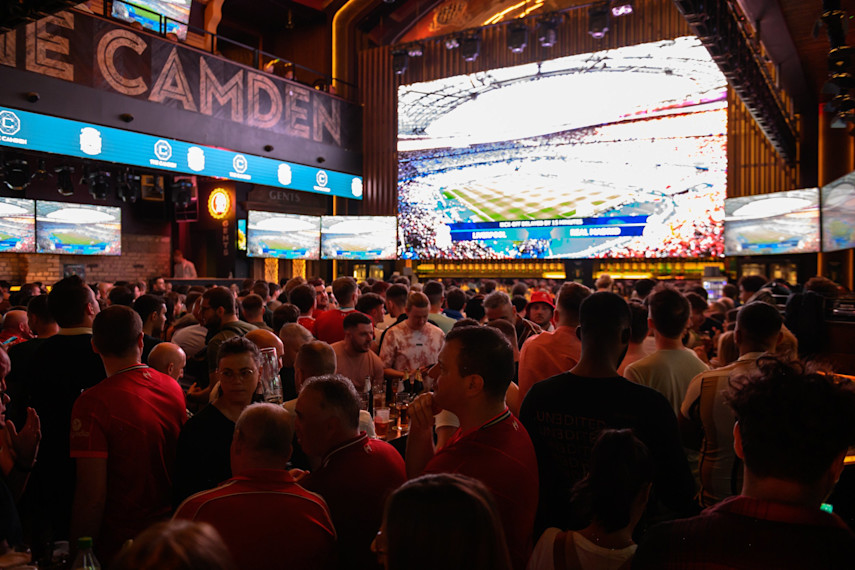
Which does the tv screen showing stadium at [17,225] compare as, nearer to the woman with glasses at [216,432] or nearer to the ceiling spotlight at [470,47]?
the ceiling spotlight at [470,47]

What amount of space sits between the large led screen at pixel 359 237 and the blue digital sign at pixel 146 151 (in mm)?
816

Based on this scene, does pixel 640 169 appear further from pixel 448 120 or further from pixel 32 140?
pixel 32 140

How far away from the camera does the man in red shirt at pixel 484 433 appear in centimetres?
172

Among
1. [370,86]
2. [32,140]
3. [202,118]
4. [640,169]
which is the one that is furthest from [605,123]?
[32,140]

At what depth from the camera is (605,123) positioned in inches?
508

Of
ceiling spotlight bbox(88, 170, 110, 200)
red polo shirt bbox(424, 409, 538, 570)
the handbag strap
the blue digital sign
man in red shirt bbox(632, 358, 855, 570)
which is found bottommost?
the handbag strap

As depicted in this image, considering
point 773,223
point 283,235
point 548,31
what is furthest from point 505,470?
point 283,235

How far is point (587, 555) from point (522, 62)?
1327cm

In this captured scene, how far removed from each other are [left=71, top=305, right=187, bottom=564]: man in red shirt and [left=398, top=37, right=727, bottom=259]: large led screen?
11275mm

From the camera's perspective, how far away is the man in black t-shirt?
201 centimetres

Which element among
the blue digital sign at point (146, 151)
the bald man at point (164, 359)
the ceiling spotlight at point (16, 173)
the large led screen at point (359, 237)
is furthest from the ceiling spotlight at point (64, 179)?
the bald man at point (164, 359)

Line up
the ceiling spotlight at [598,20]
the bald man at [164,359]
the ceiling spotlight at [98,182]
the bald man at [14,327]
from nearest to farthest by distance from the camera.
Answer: the bald man at [164,359]
the bald man at [14,327]
the ceiling spotlight at [98,182]
the ceiling spotlight at [598,20]

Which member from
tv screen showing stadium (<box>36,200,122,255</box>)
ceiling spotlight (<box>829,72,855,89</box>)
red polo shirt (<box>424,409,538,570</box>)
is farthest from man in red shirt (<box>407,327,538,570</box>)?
tv screen showing stadium (<box>36,200,122,255</box>)

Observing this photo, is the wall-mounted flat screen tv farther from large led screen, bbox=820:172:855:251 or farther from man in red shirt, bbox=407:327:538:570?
man in red shirt, bbox=407:327:538:570
